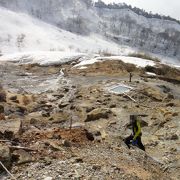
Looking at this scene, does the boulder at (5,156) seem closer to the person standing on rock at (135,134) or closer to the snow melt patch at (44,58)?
the person standing on rock at (135,134)

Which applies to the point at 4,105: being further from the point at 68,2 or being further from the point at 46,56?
the point at 68,2

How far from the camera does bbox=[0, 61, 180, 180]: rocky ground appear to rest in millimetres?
10180

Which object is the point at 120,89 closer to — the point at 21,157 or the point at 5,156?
the point at 21,157

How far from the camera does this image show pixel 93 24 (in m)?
145

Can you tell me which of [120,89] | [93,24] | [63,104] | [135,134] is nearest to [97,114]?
[63,104]

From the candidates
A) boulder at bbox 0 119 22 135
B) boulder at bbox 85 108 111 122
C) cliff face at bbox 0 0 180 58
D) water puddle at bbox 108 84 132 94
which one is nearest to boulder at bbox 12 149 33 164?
boulder at bbox 0 119 22 135

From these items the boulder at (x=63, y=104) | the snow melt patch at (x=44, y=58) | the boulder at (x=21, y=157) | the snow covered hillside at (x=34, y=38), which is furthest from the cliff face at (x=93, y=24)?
the boulder at (x=21, y=157)

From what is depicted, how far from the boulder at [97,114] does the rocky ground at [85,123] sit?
0.05 metres

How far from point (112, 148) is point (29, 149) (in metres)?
3.22

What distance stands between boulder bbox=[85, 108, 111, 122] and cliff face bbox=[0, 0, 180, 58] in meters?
112

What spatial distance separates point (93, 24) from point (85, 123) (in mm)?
128900

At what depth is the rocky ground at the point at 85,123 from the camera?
33.4 ft

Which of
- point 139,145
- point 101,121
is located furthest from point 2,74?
point 139,145

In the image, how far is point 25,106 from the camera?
2120 centimetres
